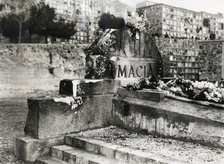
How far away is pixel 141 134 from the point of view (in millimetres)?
5555

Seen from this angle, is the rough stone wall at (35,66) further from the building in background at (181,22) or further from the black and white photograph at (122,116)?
the building in background at (181,22)

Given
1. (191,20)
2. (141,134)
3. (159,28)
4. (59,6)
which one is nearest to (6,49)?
(141,134)

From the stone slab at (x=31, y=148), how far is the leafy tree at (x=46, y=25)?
27573 millimetres

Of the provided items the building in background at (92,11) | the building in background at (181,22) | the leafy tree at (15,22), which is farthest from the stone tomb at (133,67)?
the building in background at (181,22)

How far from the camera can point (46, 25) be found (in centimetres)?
3231

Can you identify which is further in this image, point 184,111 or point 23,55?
point 23,55

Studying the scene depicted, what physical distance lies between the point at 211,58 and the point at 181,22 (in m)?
23.9

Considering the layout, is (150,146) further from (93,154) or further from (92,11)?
(92,11)

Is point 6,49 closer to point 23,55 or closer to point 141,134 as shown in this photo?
point 23,55

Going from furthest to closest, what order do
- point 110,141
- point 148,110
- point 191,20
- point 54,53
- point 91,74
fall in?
point 191,20 → point 54,53 → point 91,74 → point 148,110 → point 110,141

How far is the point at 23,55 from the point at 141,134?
65.2ft

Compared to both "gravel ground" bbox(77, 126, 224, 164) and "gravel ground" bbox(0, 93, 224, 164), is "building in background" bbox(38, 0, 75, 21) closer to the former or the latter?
"gravel ground" bbox(0, 93, 224, 164)

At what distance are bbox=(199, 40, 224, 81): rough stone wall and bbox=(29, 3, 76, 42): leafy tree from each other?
14344 mm

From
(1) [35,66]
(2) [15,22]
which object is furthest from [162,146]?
(2) [15,22]
